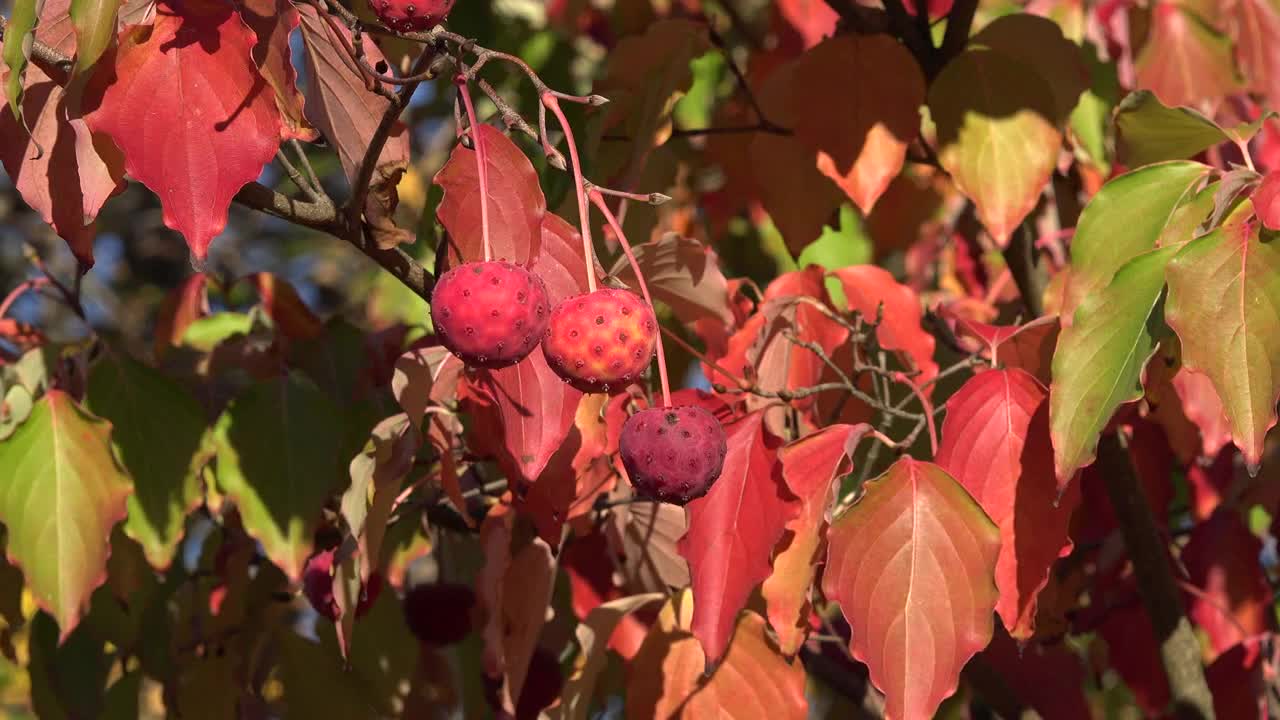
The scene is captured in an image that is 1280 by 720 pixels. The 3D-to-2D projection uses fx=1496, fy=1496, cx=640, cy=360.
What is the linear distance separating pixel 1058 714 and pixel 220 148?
1.46 meters

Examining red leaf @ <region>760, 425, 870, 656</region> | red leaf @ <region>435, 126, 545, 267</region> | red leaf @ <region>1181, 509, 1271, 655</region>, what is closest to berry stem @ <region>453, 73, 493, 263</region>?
red leaf @ <region>435, 126, 545, 267</region>

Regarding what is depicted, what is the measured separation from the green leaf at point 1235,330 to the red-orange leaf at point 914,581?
23 centimetres

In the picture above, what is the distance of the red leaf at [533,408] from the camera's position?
1276mm

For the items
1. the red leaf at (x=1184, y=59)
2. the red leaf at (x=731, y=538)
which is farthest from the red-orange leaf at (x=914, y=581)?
the red leaf at (x=1184, y=59)

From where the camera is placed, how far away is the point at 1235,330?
4.09 feet

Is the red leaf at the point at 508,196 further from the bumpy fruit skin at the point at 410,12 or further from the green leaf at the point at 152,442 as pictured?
the green leaf at the point at 152,442

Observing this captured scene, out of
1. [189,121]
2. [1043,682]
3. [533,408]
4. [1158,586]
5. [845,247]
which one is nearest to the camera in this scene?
[189,121]

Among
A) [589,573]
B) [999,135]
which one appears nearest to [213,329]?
[589,573]

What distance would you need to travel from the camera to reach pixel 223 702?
1.98 metres

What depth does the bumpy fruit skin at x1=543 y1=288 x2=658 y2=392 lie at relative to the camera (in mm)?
1080

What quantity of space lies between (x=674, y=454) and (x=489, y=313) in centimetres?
18

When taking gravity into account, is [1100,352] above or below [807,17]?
above

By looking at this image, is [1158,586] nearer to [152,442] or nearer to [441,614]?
[441,614]

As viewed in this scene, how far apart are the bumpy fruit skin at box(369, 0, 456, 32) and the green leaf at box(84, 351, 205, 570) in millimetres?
822
